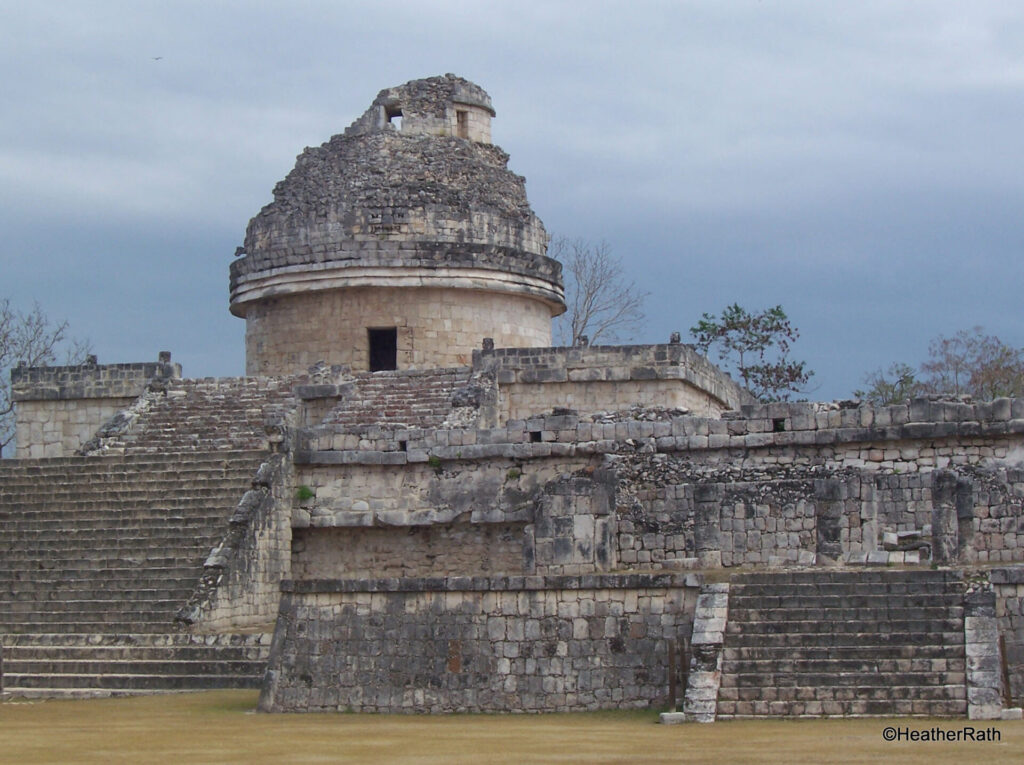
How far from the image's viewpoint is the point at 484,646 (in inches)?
606

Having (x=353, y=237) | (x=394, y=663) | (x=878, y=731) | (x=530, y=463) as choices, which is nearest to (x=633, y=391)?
(x=530, y=463)

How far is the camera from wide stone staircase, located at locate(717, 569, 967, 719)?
13.9 meters

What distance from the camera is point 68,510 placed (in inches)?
859

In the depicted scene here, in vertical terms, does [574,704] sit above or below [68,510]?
below

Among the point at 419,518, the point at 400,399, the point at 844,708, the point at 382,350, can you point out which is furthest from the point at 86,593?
the point at 844,708

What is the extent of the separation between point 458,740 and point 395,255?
1440cm

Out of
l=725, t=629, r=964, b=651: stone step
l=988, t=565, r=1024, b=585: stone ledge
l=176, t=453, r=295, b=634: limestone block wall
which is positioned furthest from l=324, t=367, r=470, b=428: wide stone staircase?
l=988, t=565, r=1024, b=585: stone ledge

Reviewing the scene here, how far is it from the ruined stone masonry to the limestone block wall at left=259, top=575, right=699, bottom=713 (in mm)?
27

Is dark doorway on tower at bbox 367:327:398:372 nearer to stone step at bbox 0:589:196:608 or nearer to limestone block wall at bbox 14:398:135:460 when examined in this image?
limestone block wall at bbox 14:398:135:460

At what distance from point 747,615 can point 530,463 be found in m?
6.52

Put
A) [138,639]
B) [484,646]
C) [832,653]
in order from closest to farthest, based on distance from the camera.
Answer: [832,653], [484,646], [138,639]

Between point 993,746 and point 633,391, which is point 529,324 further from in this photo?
point 993,746

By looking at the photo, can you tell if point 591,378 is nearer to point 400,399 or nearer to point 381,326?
point 400,399

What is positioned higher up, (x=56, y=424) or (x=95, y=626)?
(x=56, y=424)
